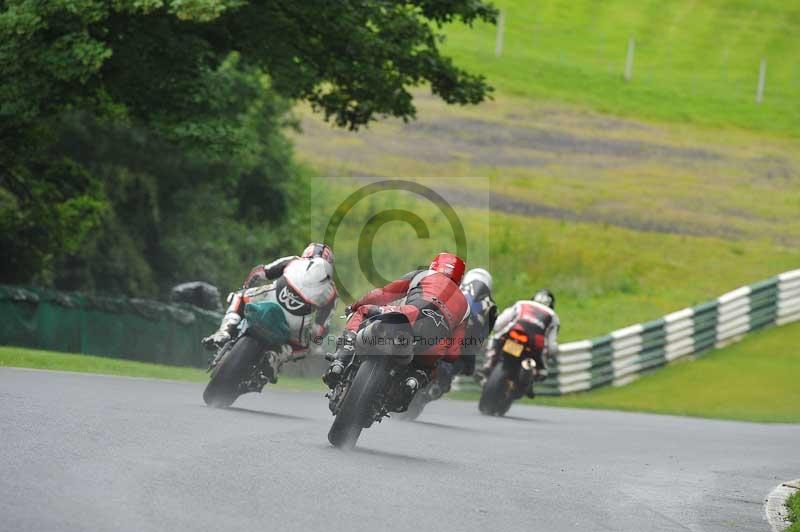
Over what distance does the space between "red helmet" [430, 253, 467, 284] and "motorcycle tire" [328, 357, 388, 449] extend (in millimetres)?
1070

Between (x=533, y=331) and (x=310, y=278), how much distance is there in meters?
5.37

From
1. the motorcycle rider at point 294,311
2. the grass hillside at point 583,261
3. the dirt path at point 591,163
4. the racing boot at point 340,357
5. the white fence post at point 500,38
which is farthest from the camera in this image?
the white fence post at point 500,38

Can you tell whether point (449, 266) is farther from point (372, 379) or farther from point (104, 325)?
point (104, 325)

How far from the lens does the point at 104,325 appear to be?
23078 mm

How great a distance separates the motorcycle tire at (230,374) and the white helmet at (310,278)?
0.76 meters

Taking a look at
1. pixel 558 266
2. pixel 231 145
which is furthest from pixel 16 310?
pixel 558 266

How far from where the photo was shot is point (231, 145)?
22891 mm

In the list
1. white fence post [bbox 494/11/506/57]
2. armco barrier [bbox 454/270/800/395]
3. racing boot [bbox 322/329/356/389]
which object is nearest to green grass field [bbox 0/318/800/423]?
armco barrier [bbox 454/270/800/395]

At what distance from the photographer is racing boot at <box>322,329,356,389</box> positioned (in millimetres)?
11156

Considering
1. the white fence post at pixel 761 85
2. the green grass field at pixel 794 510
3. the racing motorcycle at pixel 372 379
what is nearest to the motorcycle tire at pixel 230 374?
the racing motorcycle at pixel 372 379

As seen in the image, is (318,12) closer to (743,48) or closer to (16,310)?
(16,310)

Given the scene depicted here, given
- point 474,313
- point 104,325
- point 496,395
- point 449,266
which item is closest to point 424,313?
point 449,266

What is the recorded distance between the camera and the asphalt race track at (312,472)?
735cm

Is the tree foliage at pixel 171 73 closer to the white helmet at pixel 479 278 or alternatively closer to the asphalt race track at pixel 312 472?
the white helmet at pixel 479 278
